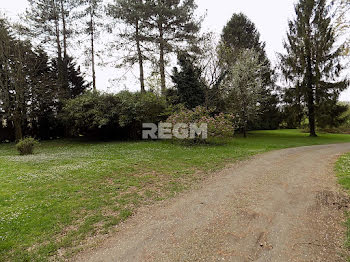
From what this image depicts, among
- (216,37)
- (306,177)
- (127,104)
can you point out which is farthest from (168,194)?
(216,37)

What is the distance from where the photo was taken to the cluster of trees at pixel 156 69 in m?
18.1

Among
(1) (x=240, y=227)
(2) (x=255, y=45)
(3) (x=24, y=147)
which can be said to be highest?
(2) (x=255, y=45)

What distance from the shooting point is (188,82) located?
2094 centimetres

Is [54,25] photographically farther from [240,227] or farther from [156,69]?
[240,227]

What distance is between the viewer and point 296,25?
23.4m

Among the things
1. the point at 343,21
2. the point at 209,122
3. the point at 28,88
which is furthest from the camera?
the point at 28,88

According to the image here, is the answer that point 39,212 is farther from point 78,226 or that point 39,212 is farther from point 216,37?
point 216,37

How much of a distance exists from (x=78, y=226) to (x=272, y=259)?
350 centimetres

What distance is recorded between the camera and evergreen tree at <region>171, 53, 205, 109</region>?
20781mm

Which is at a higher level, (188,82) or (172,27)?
(172,27)

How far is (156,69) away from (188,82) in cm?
381

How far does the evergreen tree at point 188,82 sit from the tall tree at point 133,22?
4.00 metres

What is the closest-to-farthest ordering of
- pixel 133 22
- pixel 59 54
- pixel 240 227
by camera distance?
1. pixel 240 227
2. pixel 133 22
3. pixel 59 54

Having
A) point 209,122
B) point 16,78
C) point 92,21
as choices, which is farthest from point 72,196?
point 92,21
